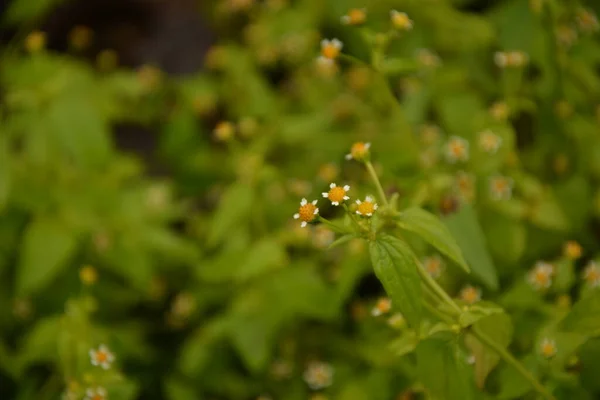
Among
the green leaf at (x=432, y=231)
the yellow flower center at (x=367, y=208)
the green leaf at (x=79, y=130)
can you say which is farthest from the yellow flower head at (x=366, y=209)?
the green leaf at (x=79, y=130)

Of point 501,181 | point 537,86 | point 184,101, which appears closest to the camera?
point 501,181

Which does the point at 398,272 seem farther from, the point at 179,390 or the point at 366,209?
the point at 179,390

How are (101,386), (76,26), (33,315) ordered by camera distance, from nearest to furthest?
(101,386)
(33,315)
(76,26)

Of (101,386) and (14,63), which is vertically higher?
(14,63)

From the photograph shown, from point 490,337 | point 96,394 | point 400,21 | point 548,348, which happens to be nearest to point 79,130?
point 96,394

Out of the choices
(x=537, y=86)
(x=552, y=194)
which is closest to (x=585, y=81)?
(x=537, y=86)

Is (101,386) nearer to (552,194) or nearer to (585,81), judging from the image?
(552,194)
